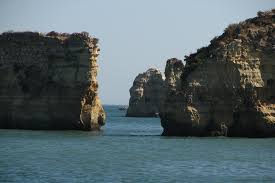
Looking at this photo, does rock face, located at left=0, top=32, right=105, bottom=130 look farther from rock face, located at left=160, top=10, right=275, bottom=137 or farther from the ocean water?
rock face, located at left=160, top=10, right=275, bottom=137

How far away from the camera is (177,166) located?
3581 cm

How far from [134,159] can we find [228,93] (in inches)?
581

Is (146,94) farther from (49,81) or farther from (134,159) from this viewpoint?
(134,159)

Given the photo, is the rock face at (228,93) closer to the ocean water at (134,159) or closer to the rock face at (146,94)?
the ocean water at (134,159)

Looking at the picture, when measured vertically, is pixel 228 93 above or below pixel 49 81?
below

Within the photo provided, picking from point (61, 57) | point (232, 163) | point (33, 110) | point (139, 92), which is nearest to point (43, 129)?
point (33, 110)

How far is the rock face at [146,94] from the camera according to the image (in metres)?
124

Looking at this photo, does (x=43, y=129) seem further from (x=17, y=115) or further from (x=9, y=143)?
(x=9, y=143)

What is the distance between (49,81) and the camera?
62562 mm

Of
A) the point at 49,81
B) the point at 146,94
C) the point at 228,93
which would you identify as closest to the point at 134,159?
the point at 228,93

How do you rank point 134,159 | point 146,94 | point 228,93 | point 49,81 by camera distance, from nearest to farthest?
1. point 134,159
2. point 228,93
3. point 49,81
4. point 146,94

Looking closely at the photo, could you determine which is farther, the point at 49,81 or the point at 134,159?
the point at 49,81

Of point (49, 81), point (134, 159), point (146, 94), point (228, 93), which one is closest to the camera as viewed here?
point (134, 159)

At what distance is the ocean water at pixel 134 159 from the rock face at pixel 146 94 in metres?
69.8
